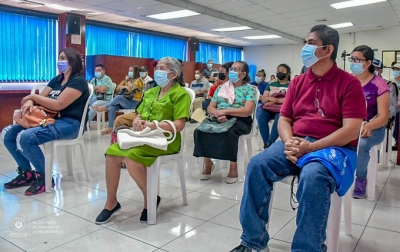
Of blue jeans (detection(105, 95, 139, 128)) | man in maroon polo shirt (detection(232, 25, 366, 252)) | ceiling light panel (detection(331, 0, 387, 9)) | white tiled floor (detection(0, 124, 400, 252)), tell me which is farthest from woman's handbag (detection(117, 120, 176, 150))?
ceiling light panel (detection(331, 0, 387, 9))

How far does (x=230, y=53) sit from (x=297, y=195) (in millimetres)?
12486

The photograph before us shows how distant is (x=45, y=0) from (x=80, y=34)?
56.4 inches

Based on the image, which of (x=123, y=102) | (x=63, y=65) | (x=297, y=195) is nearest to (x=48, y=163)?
(x=63, y=65)

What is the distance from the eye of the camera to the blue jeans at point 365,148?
262 centimetres

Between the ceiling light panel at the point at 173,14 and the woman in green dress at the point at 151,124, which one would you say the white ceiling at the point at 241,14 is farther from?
the woman in green dress at the point at 151,124

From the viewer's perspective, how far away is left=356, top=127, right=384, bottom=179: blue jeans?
8.59 feet

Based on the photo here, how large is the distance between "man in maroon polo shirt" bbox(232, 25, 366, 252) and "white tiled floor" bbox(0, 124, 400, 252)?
0.40 meters

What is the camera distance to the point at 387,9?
7289 millimetres

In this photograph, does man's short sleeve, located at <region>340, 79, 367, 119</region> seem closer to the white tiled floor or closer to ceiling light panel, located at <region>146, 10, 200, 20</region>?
the white tiled floor

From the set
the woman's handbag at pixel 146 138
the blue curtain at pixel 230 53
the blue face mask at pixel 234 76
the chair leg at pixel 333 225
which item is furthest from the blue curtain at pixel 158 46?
the chair leg at pixel 333 225

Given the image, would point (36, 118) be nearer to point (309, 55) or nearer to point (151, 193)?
point (151, 193)

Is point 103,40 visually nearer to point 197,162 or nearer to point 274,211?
point 197,162

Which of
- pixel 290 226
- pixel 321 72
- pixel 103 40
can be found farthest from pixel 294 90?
pixel 103 40

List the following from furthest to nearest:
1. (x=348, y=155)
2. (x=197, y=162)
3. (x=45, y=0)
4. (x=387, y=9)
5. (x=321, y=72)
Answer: (x=387, y=9)
(x=45, y=0)
(x=197, y=162)
(x=321, y=72)
(x=348, y=155)
